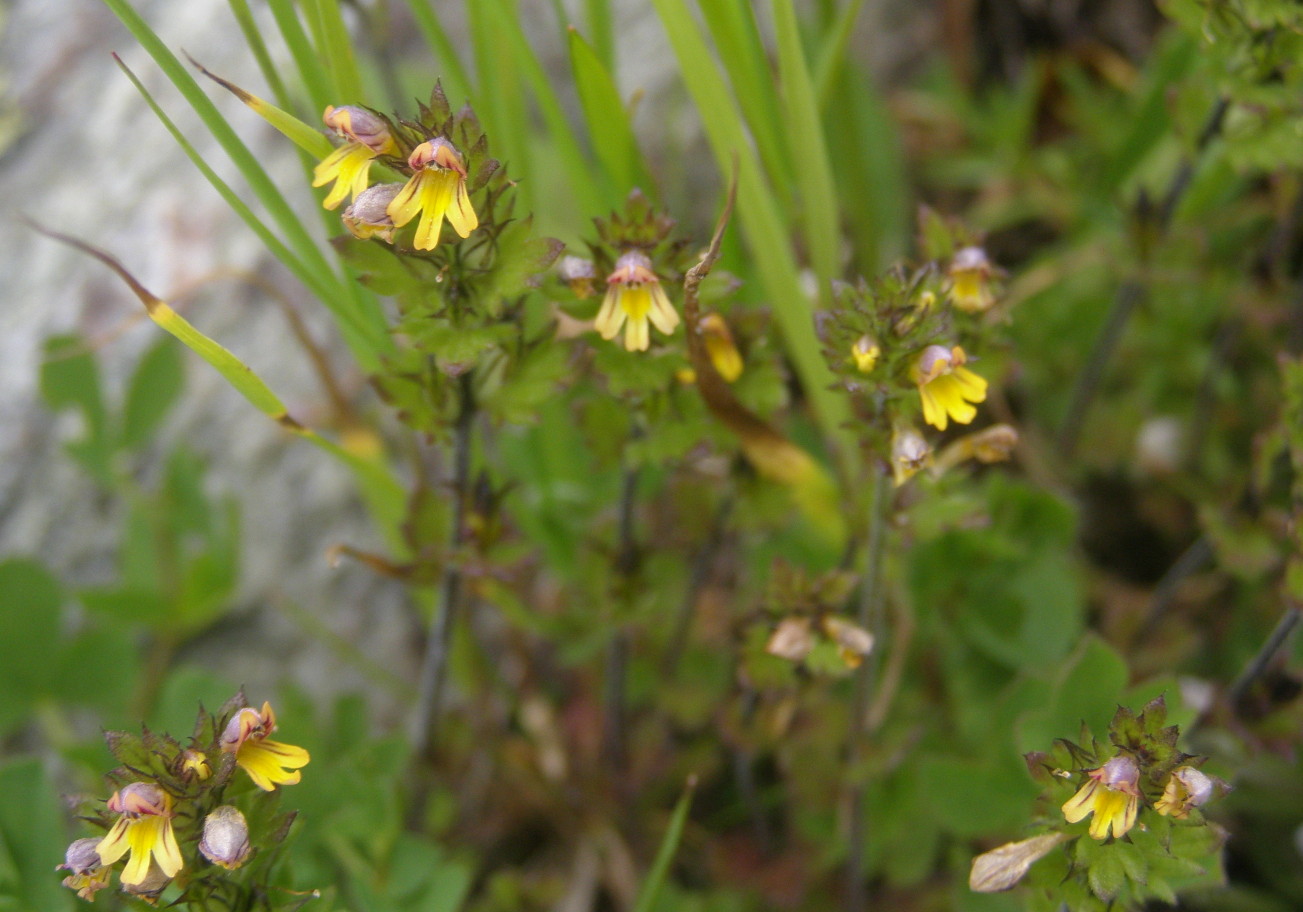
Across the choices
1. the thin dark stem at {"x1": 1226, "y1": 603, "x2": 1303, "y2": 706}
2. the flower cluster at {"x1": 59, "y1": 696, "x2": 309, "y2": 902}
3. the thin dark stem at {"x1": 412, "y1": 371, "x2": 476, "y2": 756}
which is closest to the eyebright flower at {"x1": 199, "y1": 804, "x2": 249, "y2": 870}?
the flower cluster at {"x1": 59, "y1": 696, "x2": 309, "y2": 902}

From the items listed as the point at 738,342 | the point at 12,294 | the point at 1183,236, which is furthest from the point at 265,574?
the point at 1183,236

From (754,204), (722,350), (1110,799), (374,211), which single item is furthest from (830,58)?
(1110,799)

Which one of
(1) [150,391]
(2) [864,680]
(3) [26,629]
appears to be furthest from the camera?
(1) [150,391]

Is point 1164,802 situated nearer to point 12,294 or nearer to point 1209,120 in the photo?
point 1209,120

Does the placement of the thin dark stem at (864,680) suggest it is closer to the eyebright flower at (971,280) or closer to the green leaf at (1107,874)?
the eyebright flower at (971,280)

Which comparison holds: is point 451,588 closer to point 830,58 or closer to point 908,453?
point 908,453

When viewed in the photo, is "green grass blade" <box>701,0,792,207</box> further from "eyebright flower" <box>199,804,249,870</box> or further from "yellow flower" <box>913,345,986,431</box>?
"eyebright flower" <box>199,804,249,870</box>

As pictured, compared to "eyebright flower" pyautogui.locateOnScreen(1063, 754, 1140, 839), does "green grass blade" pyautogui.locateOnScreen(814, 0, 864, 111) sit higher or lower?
higher
